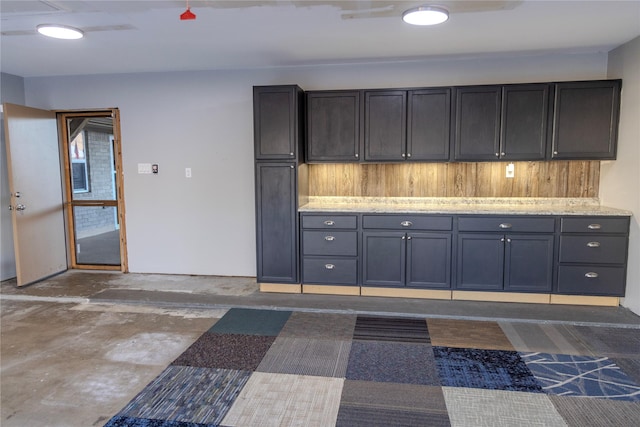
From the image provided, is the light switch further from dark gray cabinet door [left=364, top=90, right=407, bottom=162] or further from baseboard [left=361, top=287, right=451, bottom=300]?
baseboard [left=361, top=287, right=451, bottom=300]

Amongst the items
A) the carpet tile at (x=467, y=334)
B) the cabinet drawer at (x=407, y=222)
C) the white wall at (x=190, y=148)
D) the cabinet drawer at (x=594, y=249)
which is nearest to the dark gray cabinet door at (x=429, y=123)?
the white wall at (x=190, y=148)

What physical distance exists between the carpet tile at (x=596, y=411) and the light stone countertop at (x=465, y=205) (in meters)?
1.84

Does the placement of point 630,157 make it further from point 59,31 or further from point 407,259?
point 59,31

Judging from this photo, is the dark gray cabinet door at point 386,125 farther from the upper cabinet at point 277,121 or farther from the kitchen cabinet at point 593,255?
the kitchen cabinet at point 593,255

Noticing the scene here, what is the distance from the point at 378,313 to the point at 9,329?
3216 mm

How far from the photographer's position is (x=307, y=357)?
2.94m

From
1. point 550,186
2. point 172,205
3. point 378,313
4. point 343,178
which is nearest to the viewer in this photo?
point 378,313

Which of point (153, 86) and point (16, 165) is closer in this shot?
point (16, 165)

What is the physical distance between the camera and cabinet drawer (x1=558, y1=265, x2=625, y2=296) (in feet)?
12.3

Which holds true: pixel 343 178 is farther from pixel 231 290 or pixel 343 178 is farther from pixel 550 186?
pixel 550 186

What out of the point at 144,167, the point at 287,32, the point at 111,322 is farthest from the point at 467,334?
the point at 144,167

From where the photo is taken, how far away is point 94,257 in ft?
17.8

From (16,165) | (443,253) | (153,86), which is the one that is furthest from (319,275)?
(16,165)

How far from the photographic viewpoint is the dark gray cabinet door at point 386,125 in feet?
13.5
